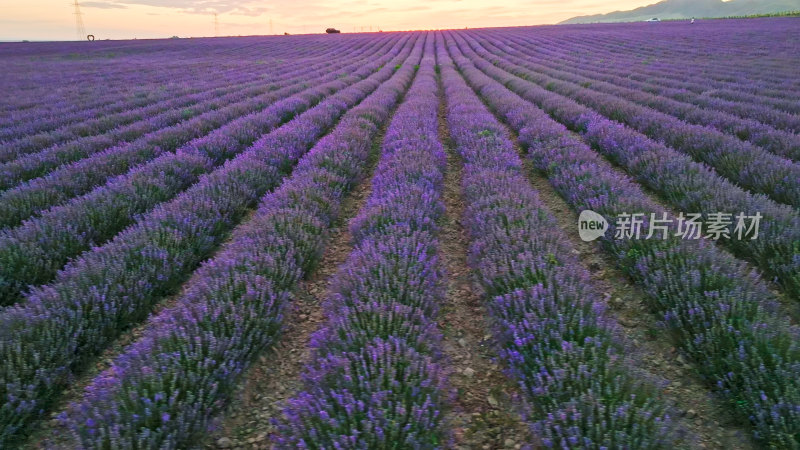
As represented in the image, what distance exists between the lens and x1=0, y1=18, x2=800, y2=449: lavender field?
2.10 meters

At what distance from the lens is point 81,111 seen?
10.7m

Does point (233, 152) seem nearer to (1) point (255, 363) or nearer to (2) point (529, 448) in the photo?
(1) point (255, 363)

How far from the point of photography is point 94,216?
169 inches

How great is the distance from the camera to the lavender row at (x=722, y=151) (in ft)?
15.3

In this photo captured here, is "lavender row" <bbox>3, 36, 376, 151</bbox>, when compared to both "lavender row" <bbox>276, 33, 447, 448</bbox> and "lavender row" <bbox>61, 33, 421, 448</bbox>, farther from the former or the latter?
"lavender row" <bbox>276, 33, 447, 448</bbox>

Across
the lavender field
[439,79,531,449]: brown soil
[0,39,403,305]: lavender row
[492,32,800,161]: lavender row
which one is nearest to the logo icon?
the lavender field

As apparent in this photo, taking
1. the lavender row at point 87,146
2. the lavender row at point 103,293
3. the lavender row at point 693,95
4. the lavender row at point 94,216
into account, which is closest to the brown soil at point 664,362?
the lavender row at point 103,293

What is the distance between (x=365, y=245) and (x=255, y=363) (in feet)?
4.06

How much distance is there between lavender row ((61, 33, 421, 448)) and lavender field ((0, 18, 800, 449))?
0.02 m

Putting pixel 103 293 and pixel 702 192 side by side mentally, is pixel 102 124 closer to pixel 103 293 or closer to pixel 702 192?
pixel 103 293

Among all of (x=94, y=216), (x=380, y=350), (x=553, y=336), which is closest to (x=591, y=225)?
(x=553, y=336)

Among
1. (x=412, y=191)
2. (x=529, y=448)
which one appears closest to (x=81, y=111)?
(x=412, y=191)

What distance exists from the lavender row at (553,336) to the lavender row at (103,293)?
2.46 m

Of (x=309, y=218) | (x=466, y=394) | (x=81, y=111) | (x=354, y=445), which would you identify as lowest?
(x=466, y=394)
